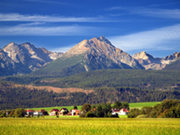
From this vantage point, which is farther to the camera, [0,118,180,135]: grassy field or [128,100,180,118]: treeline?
[128,100,180,118]: treeline

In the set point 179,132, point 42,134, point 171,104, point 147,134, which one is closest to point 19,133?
point 42,134

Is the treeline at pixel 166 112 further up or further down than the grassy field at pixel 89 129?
further up

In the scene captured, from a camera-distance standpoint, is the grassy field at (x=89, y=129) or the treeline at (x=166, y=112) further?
the treeline at (x=166, y=112)

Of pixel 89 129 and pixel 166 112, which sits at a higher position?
pixel 166 112

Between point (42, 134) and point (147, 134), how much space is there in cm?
2352

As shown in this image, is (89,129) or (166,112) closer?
(89,129)

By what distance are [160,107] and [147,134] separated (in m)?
111

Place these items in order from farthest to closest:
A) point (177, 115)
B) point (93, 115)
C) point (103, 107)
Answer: point (103, 107) < point (93, 115) < point (177, 115)

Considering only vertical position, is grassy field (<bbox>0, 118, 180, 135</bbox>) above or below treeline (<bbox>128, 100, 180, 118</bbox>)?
below

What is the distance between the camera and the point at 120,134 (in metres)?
58.6

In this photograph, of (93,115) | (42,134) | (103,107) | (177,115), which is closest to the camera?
(42,134)

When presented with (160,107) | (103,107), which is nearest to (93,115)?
(103,107)

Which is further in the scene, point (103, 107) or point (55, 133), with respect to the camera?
point (103, 107)

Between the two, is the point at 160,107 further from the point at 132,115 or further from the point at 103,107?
the point at 103,107
